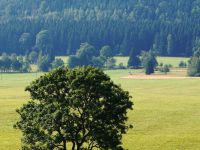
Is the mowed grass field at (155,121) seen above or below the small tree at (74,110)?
below

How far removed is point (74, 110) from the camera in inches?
2089

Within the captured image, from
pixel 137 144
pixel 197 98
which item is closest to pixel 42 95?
pixel 137 144

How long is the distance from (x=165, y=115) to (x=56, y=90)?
46.5 m

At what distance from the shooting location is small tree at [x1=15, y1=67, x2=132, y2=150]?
52.6 m

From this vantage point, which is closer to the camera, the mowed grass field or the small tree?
the small tree

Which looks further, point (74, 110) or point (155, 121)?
point (155, 121)

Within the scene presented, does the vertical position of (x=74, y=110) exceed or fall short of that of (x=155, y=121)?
it exceeds it

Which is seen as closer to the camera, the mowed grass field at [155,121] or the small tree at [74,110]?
the small tree at [74,110]

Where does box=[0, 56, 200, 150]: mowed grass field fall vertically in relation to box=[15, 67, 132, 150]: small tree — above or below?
below

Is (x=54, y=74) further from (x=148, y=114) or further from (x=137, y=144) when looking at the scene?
(x=148, y=114)

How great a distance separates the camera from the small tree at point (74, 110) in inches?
2071

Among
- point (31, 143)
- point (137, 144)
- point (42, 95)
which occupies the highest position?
point (42, 95)

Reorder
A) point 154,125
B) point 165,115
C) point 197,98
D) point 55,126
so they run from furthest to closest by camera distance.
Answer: point 197,98, point 165,115, point 154,125, point 55,126

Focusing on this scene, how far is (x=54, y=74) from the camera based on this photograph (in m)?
54.0
